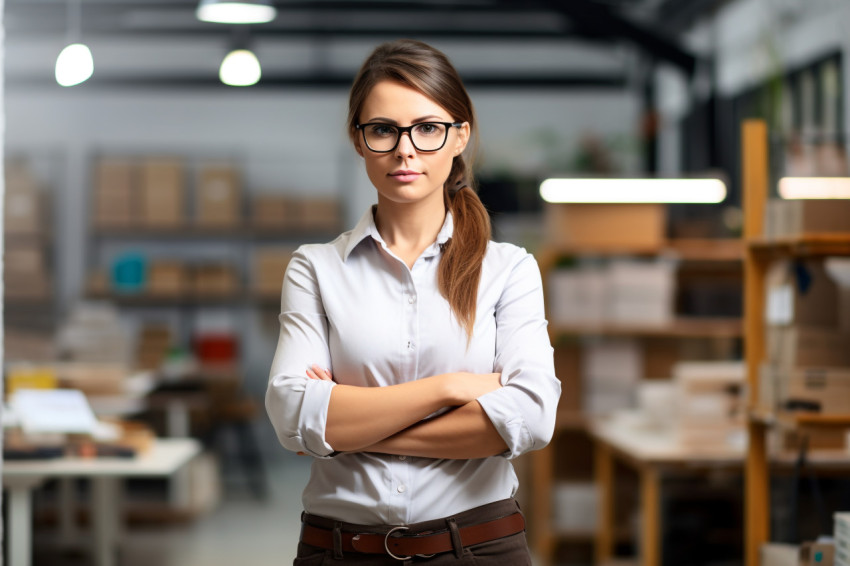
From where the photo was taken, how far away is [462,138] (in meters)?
1.65

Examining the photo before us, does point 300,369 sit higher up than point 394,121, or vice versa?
point 394,121

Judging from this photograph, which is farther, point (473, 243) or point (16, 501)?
point (16, 501)

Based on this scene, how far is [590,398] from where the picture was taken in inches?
223

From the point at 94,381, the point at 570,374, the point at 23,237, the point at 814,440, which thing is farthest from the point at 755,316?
the point at 23,237

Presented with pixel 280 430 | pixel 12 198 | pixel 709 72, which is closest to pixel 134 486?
pixel 12 198

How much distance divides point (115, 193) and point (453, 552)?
7909 mm

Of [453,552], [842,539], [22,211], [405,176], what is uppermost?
[22,211]

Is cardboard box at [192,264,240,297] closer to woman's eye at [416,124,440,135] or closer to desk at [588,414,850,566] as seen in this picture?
desk at [588,414,850,566]

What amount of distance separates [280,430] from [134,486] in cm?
656

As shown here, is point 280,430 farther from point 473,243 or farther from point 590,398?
point 590,398

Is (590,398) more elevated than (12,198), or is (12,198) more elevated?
(12,198)

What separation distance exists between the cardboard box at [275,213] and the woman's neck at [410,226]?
7523 mm

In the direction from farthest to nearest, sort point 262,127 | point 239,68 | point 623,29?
point 262,127 → point 623,29 → point 239,68

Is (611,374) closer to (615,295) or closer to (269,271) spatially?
(615,295)
